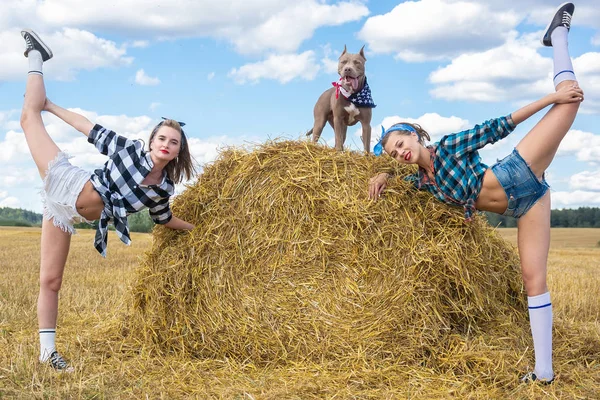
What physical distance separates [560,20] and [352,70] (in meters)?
2.08

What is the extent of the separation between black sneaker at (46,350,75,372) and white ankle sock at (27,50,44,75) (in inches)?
81.3

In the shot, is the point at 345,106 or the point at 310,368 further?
the point at 345,106

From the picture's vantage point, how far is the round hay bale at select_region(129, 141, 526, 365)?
3.83m

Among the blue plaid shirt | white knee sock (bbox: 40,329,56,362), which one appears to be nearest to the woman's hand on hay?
the blue plaid shirt

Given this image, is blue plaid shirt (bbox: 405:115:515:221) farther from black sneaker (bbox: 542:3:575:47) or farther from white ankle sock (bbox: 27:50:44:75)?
white ankle sock (bbox: 27:50:44:75)

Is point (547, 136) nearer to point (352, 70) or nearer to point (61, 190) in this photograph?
point (352, 70)

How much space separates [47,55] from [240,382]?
2.81 m

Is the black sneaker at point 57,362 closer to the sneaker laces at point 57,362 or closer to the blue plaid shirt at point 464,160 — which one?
the sneaker laces at point 57,362

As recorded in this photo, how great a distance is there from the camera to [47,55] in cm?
431

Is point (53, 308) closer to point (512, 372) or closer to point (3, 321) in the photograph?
point (3, 321)

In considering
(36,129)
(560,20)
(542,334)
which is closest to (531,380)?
(542,334)

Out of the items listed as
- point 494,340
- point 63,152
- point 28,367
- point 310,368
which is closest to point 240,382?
point 310,368

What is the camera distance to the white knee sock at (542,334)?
3.79 metres

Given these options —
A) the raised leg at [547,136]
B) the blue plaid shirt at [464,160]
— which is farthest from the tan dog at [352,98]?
the raised leg at [547,136]
